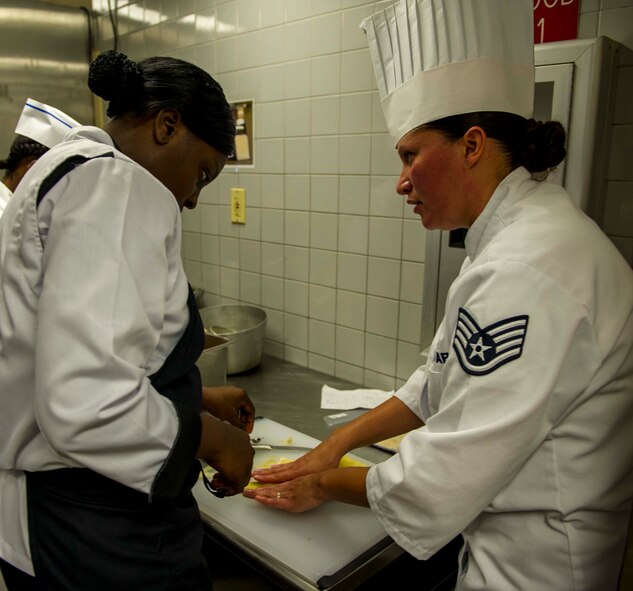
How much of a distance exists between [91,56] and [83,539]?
289cm

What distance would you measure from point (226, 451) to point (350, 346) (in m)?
1.15

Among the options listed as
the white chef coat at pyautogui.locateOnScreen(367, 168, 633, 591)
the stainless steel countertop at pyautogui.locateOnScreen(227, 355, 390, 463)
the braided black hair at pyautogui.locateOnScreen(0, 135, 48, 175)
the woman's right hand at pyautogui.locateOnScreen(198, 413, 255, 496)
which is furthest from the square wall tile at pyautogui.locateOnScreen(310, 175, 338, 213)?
the woman's right hand at pyautogui.locateOnScreen(198, 413, 255, 496)

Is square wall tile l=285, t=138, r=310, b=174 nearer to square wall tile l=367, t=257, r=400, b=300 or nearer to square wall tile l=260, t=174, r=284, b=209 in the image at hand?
square wall tile l=260, t=174, r=284, b=209

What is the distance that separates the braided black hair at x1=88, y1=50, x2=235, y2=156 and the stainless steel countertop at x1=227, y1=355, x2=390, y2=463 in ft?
3.04

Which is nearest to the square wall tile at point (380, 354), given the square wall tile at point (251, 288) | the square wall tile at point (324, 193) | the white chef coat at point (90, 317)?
the square wall tile at point (324, 193)

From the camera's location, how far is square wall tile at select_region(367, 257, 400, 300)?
5.91 feet

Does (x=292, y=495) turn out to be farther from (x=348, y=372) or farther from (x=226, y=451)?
(x=348, y=372)

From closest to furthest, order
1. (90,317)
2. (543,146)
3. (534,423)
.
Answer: (90,317)
(534,423)
(543,146)

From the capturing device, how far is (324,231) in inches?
78.4

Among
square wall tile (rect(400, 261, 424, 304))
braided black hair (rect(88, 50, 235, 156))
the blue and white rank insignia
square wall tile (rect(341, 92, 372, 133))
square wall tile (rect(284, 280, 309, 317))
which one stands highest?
square wall tile (rect(341, 92, 372, 133))

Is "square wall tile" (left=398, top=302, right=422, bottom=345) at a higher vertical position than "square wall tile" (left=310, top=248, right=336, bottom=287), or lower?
lower

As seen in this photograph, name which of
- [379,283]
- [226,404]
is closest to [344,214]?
[379,283]

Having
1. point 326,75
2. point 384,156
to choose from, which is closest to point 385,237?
point 384,156

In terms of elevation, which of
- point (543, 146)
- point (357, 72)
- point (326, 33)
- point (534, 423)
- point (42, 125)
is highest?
point (326, 33)
